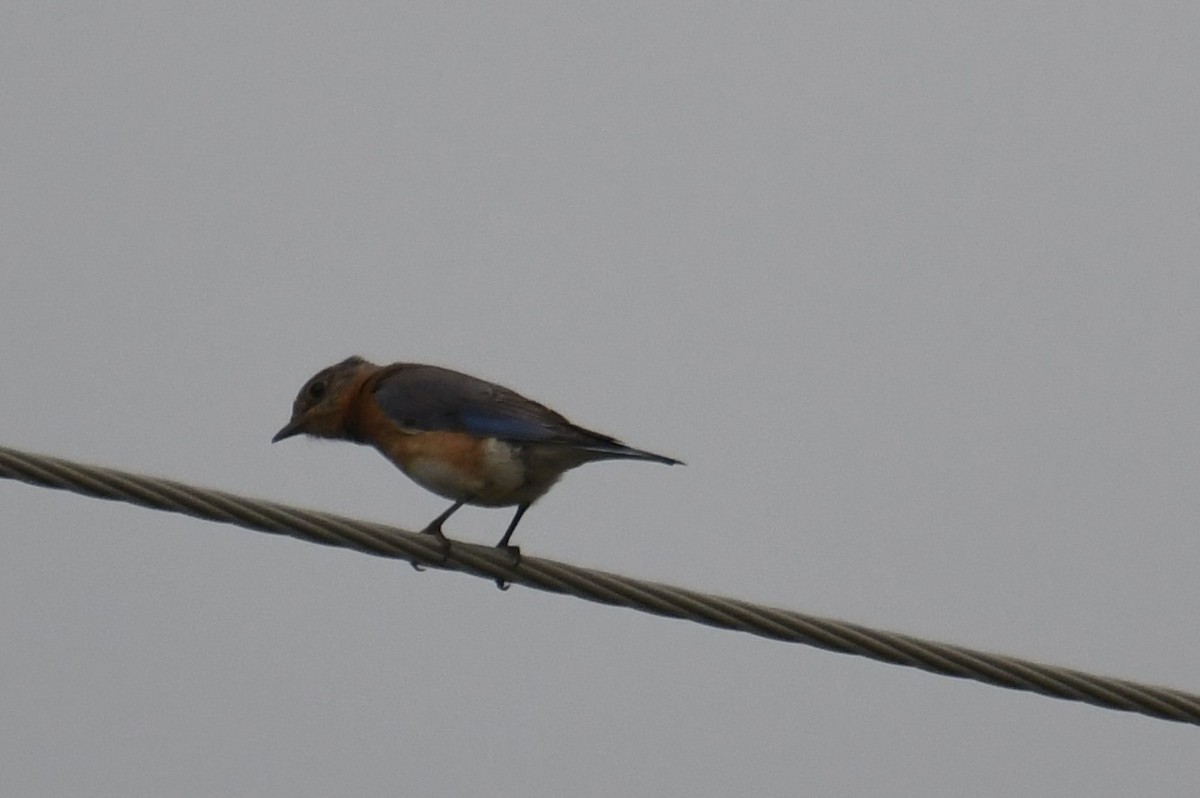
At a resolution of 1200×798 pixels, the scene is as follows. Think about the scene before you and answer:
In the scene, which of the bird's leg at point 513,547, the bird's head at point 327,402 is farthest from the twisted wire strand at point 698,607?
the bird's head at point 327,402

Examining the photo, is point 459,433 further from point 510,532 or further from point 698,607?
point 698,607

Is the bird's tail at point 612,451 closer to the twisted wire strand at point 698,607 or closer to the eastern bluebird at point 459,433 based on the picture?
the eastern bluebird at point 459,433

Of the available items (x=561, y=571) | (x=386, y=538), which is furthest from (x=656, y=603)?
Result: (x=386, y=538)

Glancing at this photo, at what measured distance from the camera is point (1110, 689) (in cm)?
671

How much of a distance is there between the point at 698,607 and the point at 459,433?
2925 millimetres

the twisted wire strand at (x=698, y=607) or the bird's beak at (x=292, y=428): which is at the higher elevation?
the bird's beak at (x=292, y=428)

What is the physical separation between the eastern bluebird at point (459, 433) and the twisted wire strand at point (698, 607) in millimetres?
1666

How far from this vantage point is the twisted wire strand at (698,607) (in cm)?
673

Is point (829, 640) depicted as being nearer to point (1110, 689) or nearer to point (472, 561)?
point (1110, 689)

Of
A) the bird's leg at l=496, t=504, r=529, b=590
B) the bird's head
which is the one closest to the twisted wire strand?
the bird's leg at l=496, t=504, r=529, b=590

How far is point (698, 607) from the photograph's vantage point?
7.00 meters

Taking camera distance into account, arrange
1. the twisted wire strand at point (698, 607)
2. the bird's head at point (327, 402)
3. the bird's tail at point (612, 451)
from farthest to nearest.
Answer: the bird's head at point (327, 402)
the bird's tail at point (612, 451)
the twisted wire strand at point (698, 607)

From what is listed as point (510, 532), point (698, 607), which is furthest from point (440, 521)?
point (698, 607)

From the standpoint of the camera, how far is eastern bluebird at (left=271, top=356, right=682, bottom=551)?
9.40 meters
